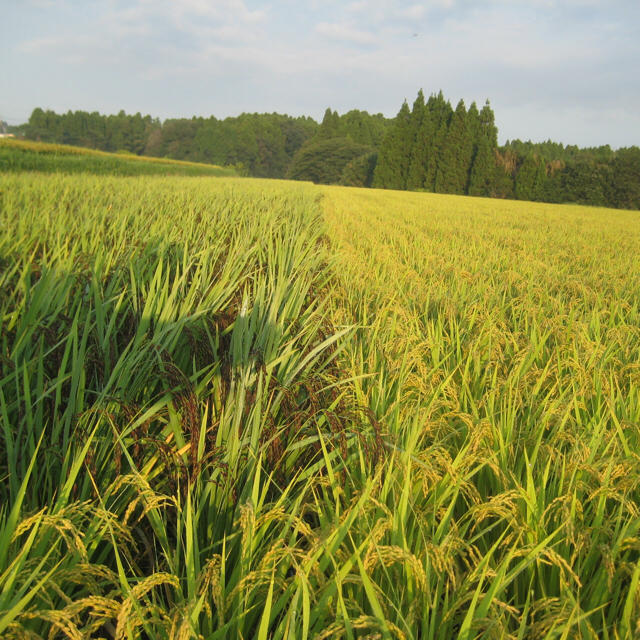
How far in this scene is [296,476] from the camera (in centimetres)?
95

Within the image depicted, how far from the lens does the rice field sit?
655mm

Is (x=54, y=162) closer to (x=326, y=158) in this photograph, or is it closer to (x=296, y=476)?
(x=296, y=476)

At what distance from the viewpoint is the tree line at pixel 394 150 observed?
33.3 metres

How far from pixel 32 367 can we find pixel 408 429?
1.01m

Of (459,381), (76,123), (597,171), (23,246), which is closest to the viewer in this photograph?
(459,381)

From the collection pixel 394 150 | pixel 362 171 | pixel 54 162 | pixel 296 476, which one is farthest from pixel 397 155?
pixel 296 476

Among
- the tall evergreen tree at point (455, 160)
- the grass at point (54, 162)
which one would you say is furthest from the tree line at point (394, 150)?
the grass at point (54, 162)

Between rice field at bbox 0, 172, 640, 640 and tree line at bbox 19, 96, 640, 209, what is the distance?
120 ft

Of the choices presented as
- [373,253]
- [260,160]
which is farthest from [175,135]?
[373,253]

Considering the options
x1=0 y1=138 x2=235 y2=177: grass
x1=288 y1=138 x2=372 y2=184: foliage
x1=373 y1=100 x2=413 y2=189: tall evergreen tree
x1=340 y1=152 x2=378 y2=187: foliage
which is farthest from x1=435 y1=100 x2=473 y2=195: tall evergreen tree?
x1=0 y1=138 x2=235 y2=177: grass

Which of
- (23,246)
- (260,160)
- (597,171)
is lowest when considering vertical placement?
(23,246)

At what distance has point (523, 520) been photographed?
0.85 metres

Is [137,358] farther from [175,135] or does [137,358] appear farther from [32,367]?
[175,135]

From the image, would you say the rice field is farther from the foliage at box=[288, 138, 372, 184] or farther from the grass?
the foliage at box=[288, 138, 372, 184]
